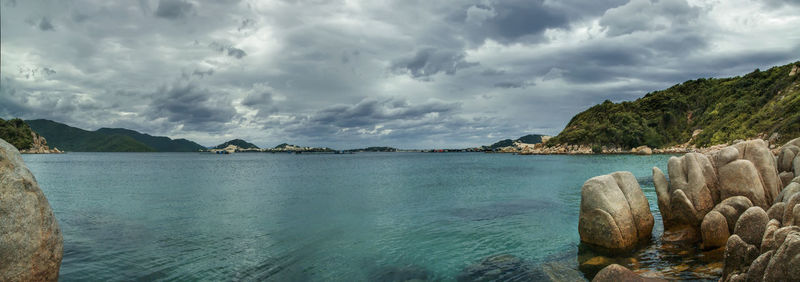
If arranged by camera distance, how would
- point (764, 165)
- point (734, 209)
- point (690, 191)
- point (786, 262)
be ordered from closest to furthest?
1. point (786, 262)
2. point (734, 209)
3. point (690, 191)
4. point (764, 165)

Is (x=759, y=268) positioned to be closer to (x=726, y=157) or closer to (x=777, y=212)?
(x=777, y=212)

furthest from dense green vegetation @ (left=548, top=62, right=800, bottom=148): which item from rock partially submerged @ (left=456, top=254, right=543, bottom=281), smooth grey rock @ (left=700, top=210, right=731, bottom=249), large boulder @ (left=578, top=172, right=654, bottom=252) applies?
rock partially submerged @ (left=456, top=254, right=543, bottom=281)

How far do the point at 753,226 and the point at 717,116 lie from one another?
174214 mm

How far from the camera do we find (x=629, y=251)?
643 inches

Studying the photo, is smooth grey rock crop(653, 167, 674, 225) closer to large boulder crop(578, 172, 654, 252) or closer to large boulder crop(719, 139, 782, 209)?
large boulder crop(578, 172, 654, 252)

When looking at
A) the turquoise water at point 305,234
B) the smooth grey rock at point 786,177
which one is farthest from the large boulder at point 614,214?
the smooth grey rock at point 786,177

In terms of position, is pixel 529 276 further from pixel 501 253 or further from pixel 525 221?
pixel 525 221

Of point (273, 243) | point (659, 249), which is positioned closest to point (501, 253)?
point (659, 249)

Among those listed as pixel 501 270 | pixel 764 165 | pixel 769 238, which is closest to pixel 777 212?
pixel 769 238

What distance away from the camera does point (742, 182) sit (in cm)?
1641

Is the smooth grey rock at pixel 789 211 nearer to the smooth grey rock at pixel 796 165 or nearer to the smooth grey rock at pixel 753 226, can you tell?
the smooth grey rock at pixel 753 226

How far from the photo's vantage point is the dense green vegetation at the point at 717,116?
300 ft

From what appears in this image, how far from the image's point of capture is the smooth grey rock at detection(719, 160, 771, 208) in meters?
16.1

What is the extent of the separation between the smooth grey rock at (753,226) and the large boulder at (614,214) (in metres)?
5.41
